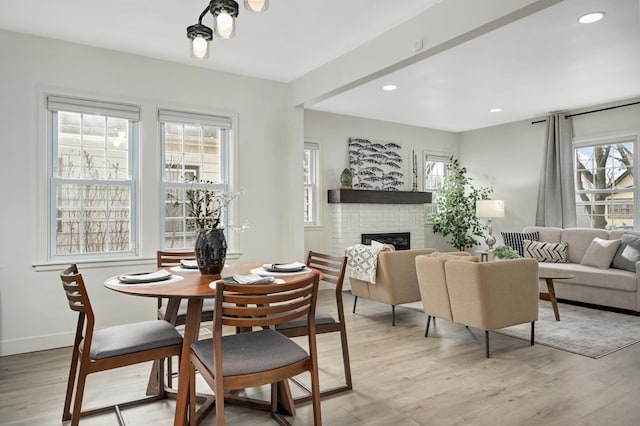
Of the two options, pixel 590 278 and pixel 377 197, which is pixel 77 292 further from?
pixel 590 278

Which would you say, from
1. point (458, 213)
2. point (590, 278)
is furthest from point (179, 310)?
point (458, 213)

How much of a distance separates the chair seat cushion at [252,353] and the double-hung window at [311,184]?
4.14m

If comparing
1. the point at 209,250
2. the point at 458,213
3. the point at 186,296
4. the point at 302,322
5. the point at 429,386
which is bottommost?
the point at 429,386

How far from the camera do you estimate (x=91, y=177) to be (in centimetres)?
400

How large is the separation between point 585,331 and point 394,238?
323 centimetres

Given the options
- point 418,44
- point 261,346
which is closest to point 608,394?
point 261,346

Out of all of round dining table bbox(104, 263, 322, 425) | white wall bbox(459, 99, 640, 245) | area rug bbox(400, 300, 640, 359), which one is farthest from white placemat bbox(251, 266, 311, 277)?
white wall bbox(459, 99, 640, 245)

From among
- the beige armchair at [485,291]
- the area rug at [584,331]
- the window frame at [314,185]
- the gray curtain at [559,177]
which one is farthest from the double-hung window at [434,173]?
the beige armchair at [485,291]

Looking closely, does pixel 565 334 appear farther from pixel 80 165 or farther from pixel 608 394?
pixel 80 165

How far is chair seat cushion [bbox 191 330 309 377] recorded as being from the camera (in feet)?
6.01

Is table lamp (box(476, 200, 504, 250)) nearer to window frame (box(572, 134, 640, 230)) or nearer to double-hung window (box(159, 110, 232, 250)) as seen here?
window frame (box(572, 134, 640, 230))

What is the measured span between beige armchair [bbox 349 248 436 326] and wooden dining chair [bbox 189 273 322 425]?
2.22 meters

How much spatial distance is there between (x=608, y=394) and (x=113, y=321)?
13.0 feet

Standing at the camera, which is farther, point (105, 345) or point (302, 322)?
point (302, 322)
